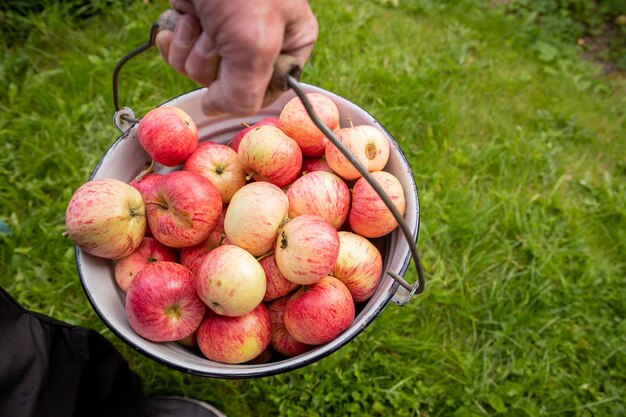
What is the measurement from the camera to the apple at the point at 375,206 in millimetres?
1480

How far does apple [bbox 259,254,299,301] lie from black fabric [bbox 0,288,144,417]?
1.98 ft

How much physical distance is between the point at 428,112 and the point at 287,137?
1394mm

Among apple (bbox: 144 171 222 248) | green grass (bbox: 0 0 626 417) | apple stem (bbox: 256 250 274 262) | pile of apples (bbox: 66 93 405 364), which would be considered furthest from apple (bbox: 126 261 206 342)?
green grass (bbox: 0 0 626 417)

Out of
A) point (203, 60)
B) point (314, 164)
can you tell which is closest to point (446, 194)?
point (314, 164)

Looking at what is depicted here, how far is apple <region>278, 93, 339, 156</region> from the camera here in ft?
5.29

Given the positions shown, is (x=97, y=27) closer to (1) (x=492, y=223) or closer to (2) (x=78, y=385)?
(2) (x=78, y=385)

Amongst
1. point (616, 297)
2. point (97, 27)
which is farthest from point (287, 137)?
point (97, 27)

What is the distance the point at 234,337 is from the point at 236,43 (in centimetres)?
84

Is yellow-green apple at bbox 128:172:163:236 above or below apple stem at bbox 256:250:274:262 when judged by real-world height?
above

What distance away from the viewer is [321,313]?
1.35m

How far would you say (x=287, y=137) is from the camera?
5.24ft

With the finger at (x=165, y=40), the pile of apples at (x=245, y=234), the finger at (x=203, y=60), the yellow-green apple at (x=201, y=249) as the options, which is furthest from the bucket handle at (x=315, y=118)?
the yellow-green apple at (x=201, y=249)

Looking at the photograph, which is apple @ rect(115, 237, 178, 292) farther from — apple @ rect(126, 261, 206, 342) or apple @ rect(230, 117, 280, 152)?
apple @ rect(230, 117, 280, 152)

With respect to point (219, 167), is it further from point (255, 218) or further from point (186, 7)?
point (186, 7)
